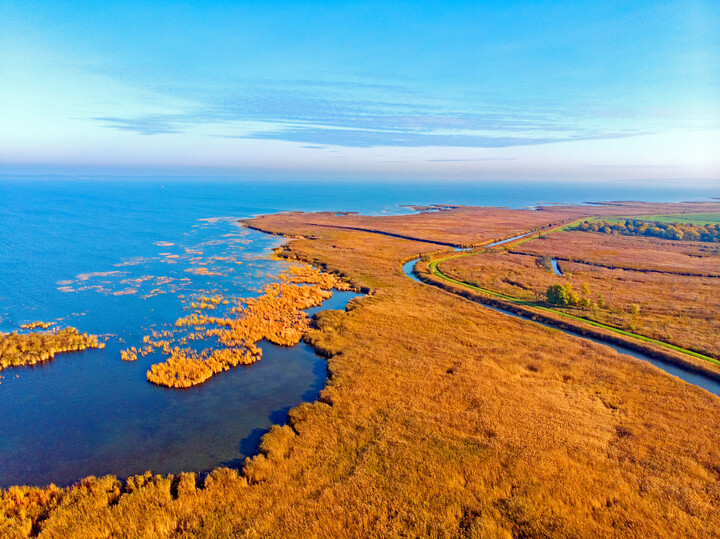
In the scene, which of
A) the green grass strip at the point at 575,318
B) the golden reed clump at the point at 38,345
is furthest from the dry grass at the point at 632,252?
the golden reed clump at the point at 38,345

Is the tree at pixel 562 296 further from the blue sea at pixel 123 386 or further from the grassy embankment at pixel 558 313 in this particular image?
the blue sea at pixel 123 386

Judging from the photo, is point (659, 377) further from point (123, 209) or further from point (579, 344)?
point (123, 209)

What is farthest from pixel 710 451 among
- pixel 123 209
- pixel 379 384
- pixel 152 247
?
pixel 123 209

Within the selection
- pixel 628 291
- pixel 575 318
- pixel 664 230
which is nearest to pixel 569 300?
pixel 575 318

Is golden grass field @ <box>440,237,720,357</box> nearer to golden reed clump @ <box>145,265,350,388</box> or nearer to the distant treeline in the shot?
the distant treeline

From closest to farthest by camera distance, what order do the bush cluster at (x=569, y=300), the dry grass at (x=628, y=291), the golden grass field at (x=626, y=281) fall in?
the dry grass at (x=628, y=291) < the golden grass field at (x=626, y=281) < the bush cluster at (x=569, y=300)

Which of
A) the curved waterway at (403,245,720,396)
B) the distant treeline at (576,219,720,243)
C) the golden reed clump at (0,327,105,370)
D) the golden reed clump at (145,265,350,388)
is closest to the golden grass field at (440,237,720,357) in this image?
the curved waterway at (403,245,720,396)
